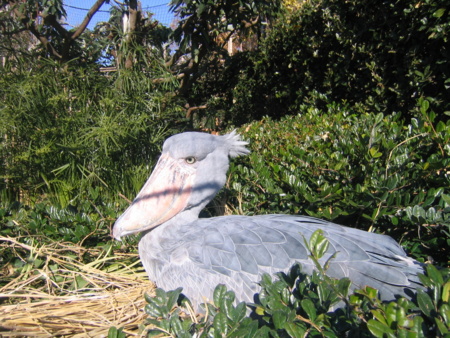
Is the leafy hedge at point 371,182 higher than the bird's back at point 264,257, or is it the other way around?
the leafy hedge at point 371,182

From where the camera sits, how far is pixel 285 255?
4.17ft

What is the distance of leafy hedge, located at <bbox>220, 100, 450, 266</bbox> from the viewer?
133 cm

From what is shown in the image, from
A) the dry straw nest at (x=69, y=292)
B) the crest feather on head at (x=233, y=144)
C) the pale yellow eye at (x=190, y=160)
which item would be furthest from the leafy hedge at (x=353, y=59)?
the dry straw nest at (x=69, y=292)

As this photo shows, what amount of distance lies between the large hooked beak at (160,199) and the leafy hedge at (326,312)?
2.13 feet

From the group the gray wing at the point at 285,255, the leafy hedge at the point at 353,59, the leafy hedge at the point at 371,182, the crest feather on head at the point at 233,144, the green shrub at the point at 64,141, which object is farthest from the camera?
the leafy hedge at the point at 353,59

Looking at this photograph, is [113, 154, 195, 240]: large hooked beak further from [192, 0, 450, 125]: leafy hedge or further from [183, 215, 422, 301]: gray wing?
[192, 0, 450, 125]: leafy hedge

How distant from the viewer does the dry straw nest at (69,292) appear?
54.1 inches

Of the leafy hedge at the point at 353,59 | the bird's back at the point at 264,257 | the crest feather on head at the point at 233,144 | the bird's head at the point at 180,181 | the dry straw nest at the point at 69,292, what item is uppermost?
the leafy hedge at the point at 353,59

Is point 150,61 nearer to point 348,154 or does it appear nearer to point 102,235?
point 102,235

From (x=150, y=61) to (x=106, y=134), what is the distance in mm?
1280

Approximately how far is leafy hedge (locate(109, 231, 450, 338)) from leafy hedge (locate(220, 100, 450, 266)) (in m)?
0.50

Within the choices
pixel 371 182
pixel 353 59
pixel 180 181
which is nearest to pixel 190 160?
pixel 180 181

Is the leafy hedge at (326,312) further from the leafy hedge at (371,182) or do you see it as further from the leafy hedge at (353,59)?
the leafy hedge at (353,59)

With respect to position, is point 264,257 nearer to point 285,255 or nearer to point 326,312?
point 285,255
